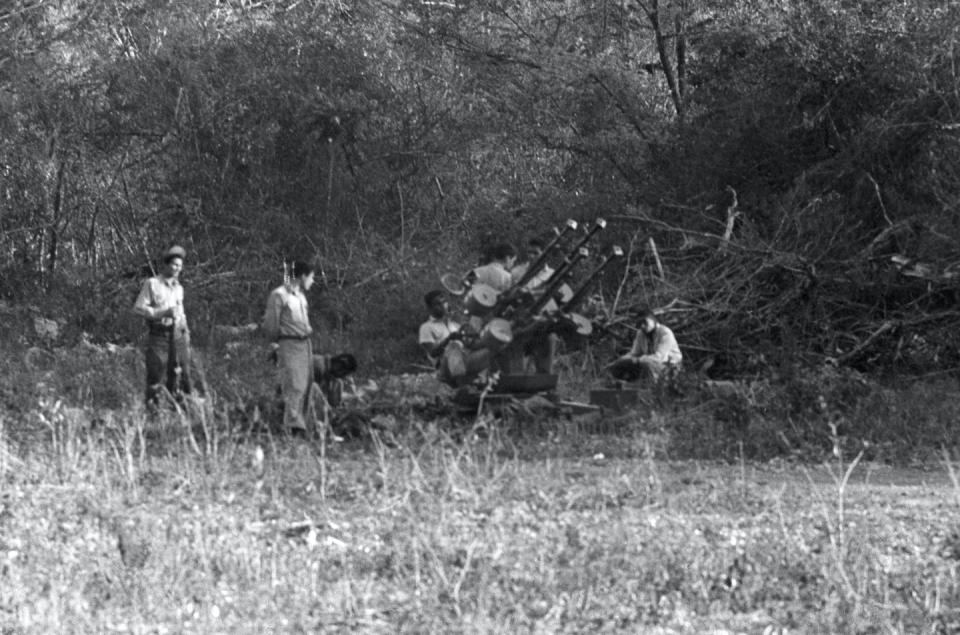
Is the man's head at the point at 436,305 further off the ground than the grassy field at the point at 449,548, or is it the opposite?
the man's head at the point at 436,305

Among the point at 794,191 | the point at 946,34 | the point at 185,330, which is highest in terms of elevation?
the point at 946,34

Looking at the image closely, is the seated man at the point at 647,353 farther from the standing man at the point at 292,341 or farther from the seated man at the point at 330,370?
the standing man at the point at 292,341

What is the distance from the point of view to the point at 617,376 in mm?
16625

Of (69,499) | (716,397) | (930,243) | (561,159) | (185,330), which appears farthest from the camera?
(561,159)

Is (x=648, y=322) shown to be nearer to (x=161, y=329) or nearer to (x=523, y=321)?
(x=523, y=321)

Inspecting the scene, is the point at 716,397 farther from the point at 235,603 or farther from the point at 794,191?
the point at 235,603

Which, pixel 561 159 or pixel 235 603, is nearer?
pixel 235 603

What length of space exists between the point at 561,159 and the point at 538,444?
14.3 metres

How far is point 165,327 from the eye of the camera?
1599cm

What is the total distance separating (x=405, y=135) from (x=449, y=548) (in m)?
19.8

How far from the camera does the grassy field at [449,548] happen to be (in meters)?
7.51

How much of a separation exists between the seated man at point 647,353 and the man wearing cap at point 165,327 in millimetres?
3977

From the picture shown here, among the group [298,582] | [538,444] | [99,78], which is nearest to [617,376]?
[538,444]

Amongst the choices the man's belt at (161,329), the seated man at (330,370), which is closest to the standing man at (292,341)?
the seated man at (330,370)
